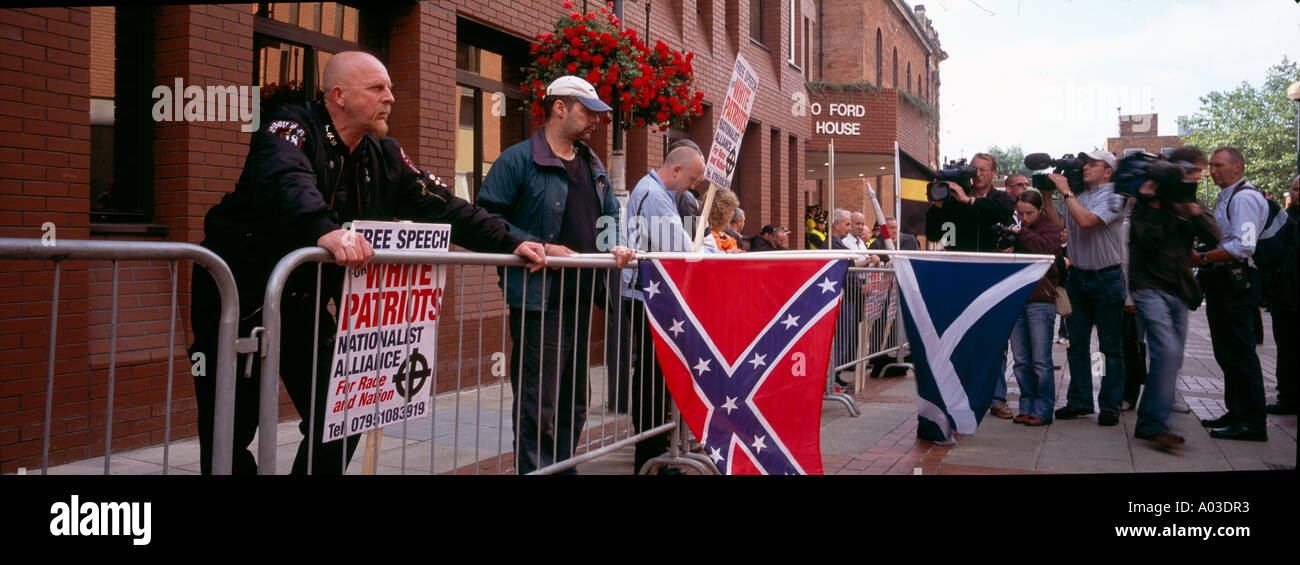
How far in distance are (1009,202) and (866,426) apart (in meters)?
2.34

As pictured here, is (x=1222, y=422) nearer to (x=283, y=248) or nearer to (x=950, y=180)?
(x=950, y=180)

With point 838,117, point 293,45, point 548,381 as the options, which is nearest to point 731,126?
point 548,381

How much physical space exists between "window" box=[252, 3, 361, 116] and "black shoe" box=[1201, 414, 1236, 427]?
710cm

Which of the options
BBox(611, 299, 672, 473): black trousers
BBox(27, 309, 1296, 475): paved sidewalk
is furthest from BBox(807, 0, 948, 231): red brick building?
BBox(611, 299, 672, 473): black trousers

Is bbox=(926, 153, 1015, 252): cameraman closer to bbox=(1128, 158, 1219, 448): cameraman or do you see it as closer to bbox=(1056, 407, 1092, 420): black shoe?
bbox=(1056, 407, 1092, 420): black shoe

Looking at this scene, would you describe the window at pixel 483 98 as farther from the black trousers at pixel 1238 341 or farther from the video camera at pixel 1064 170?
the black trousers at pixel 1238 341

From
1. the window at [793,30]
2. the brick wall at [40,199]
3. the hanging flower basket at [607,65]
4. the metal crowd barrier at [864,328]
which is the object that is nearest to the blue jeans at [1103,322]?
the metal crowd barrier at [864,328]

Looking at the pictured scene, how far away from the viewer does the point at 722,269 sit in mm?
4059

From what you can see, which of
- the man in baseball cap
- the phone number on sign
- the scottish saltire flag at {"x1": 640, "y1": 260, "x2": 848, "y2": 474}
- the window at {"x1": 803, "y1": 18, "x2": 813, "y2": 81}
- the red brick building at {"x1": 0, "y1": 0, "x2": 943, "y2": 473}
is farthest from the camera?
the window at {"x1": 803, "y1": 18, "x2": 813, "y2": 81}

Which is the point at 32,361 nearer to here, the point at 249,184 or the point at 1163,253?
the point at 249,184

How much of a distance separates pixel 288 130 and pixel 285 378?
85 centimetres

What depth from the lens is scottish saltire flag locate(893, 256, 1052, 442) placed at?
530 centimetres

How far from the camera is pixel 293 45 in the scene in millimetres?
7020

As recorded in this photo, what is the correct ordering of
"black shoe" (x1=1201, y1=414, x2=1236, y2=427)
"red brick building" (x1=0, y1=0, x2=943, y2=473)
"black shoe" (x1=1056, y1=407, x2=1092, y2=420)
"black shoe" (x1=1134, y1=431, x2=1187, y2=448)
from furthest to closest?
"black shoe" (x1=1056, y1=407, x2=1092, y2=420), "black shoe" (x1=1201, y1=414, x2=1236, y2=427), "black shoe" (x1=1134, y1=431, x2=1187, y2=448), "red brick building" (x1=0, y1=0, x2=943, y2=473)
